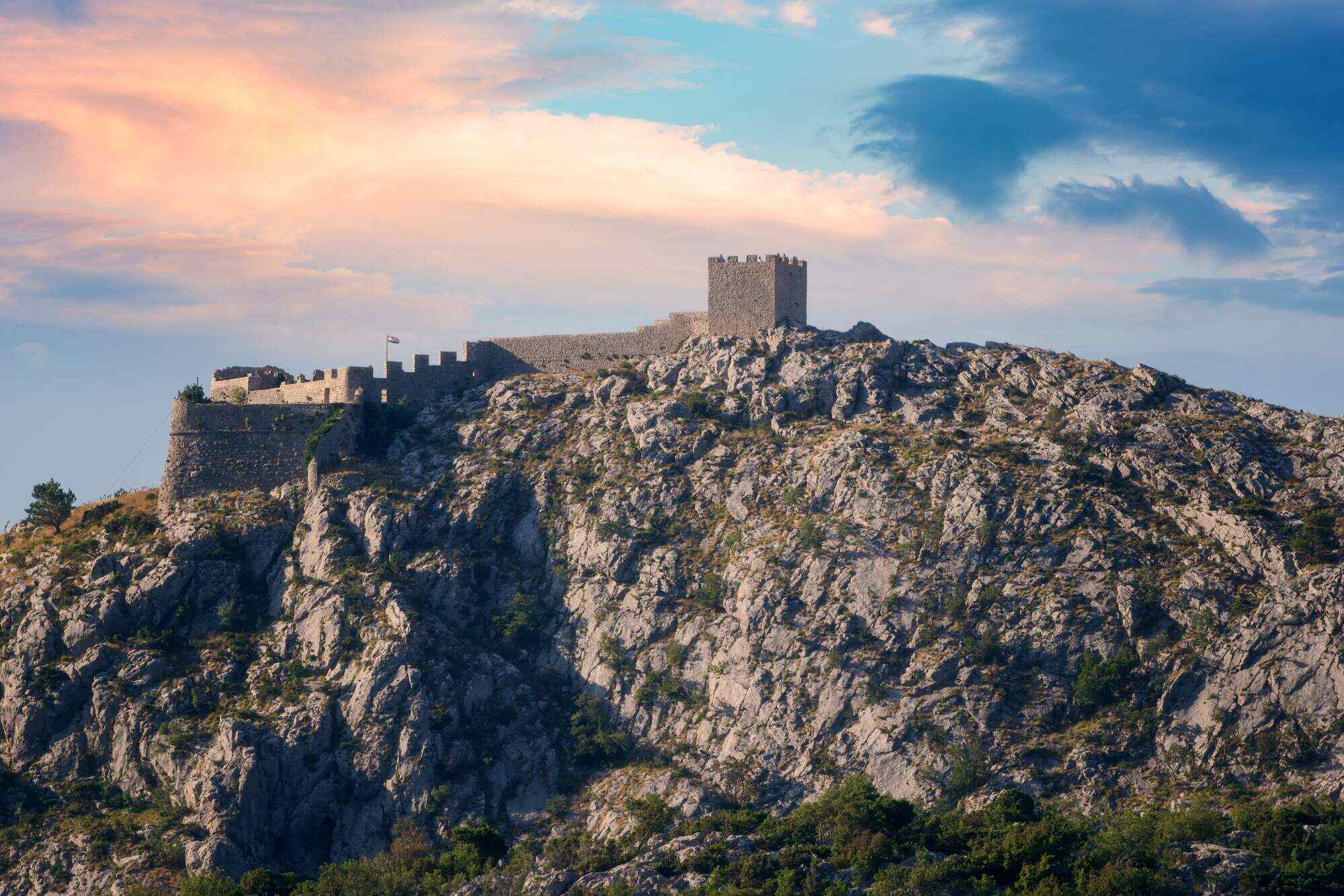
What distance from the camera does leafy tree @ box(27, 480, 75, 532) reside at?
453 feet

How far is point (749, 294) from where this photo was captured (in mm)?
141375

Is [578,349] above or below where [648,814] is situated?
above

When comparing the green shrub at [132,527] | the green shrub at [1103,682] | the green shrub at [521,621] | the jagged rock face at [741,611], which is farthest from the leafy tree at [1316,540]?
the green shrub at [132,527]

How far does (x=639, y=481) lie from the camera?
131 m

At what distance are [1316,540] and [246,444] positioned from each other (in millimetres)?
75536

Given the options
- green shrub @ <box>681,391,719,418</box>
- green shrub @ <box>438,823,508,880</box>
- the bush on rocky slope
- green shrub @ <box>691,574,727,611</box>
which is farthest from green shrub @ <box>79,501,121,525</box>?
green shrub @ <box>691,574,727,611</box>

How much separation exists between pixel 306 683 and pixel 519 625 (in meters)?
14.8

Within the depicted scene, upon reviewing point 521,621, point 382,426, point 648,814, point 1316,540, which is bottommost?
point 648,814

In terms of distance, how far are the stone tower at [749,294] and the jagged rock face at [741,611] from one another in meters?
4.02

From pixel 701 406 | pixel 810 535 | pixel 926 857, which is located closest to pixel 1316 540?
pixel 810 535

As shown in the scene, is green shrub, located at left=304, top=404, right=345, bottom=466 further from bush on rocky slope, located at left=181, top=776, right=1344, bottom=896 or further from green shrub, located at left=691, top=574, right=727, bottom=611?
bush on rocky slope, located at left=181, top=776, right=1344, bottom=896

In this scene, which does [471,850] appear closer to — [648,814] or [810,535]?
[648,814]

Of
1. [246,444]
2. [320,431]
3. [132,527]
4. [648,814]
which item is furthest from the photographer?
[246,444]

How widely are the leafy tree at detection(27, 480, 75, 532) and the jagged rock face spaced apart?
774 cm
